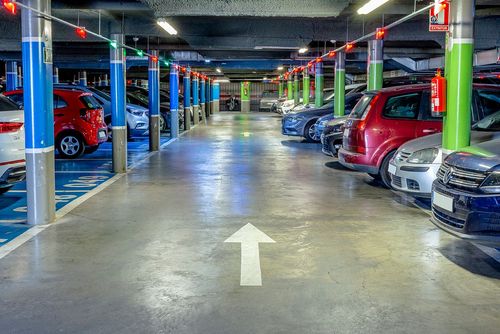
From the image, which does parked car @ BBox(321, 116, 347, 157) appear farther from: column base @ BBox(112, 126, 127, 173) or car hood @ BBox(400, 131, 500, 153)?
car hood @ BBox(400, 131, 500, 153)

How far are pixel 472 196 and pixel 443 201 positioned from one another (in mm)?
432

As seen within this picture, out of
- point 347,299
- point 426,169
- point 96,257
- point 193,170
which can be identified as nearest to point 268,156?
point 193,170

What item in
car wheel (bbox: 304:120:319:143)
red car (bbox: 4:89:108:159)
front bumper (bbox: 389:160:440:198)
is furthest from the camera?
car wheel (bbox: 304:120:319:143)

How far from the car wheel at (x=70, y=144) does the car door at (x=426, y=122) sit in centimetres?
747

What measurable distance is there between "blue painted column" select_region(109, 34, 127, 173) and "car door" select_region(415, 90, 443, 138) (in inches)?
212

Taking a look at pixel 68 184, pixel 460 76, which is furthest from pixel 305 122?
pixel 460 76

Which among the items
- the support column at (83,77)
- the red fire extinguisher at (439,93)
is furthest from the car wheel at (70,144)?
the support column at (83,77)

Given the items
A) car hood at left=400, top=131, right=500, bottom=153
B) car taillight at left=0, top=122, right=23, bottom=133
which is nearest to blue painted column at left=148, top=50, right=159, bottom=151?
car taillight at left=0, top=122, right=23, bottom=133

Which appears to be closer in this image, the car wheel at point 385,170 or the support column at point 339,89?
the car wheel at point 385,170

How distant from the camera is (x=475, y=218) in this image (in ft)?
16.0

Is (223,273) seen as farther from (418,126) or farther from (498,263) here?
(418,126)

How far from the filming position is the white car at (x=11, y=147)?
7539mm

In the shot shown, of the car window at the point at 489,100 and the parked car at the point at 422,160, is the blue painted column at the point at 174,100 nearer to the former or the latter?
the car window at the point at 489,100

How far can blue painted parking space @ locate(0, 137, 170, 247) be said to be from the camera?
22.9 feet
